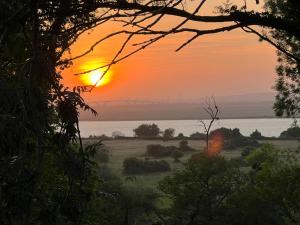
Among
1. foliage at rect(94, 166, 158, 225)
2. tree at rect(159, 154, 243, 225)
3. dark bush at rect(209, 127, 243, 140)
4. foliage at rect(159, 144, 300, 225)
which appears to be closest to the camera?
foliage at rect(159, 144, 300, 225)

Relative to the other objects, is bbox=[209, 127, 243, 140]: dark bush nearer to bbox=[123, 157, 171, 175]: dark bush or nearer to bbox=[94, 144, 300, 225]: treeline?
bbox=[123, 157, 171, 175]: dark bush

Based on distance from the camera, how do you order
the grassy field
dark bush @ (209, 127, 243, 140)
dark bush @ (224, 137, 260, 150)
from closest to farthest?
the grassy field < dark bush @ (224, 137, 260, 150) < dark bush @ (209, 127, 243, 140)

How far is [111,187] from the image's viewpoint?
56594mm

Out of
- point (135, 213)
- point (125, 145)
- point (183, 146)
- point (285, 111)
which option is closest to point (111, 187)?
point (135, 213)

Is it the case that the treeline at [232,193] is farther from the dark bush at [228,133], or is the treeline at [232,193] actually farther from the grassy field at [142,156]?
the dark bush at [228,133]

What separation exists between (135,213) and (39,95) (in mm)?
60398

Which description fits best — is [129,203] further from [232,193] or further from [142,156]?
[142,156]

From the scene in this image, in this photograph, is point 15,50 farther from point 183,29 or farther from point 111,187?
point 111,187

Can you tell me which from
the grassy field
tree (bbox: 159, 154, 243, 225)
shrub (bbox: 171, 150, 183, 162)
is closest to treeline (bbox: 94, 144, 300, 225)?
tree (bbox: 159, 154, 243, 225)

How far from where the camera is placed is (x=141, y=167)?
5069 inches

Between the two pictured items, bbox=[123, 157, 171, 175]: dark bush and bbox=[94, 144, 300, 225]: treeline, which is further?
bbox=[123, 157, 171, 175]: dark bush

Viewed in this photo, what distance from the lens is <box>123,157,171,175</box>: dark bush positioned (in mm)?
125863


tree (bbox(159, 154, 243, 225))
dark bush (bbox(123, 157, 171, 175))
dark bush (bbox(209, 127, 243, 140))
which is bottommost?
dark bush (bbox(123, 157, 171, 175))

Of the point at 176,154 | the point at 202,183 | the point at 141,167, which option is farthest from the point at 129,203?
the point at 176,154
